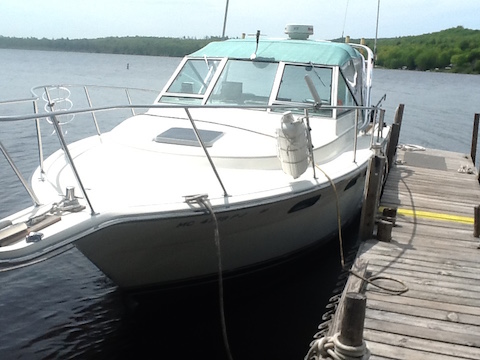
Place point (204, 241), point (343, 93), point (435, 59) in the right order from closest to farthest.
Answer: point (204, 241) → point (343, 93) → point (435, 59)

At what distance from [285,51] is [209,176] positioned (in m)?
3.12

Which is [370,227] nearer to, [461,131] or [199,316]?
[199,316]

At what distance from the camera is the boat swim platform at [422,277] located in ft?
13.6

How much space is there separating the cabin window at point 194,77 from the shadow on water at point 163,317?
8.99 ft

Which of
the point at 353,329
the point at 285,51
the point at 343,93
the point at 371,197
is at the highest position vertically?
the point at 285,51

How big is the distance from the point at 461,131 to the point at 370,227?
58.3 ft

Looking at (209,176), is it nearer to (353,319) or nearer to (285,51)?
(353,319)

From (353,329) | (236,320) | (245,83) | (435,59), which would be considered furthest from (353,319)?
(435,59)

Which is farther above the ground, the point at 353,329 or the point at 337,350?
the point at 353,329

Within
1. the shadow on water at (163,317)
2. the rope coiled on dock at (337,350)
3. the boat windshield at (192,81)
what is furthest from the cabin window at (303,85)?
the rope coiled on dock at (337,350)

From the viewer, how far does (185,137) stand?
591cm

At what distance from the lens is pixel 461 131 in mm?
22109

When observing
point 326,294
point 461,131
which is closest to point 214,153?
point 326,294

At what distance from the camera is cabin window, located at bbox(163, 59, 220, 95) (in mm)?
7469
